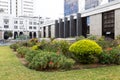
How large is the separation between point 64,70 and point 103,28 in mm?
32691

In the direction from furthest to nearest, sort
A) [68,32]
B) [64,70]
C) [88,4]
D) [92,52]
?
[88,4] < [68,32] < [92,52] < [64,70]

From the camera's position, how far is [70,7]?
83.0 m

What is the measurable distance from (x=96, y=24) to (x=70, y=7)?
40.1 meters

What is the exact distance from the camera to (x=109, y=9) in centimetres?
3925

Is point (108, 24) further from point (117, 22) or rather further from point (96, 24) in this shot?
point (96, 24)

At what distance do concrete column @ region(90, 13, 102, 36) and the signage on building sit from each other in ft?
105

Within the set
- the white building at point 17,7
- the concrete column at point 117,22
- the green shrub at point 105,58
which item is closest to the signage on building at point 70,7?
the concrete column at point 117,22

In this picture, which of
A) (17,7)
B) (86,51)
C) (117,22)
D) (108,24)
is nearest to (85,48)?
(86,51)

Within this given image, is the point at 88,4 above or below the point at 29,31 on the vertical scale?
above

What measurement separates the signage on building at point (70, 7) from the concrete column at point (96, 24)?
3208 centimetres

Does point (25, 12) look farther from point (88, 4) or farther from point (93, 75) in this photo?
point (93, 75)

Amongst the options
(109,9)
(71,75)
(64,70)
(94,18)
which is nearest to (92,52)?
(64,70)

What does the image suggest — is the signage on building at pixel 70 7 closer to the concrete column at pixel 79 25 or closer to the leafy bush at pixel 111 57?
the concrete column at pixel 79 25

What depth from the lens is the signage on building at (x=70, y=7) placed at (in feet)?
259
